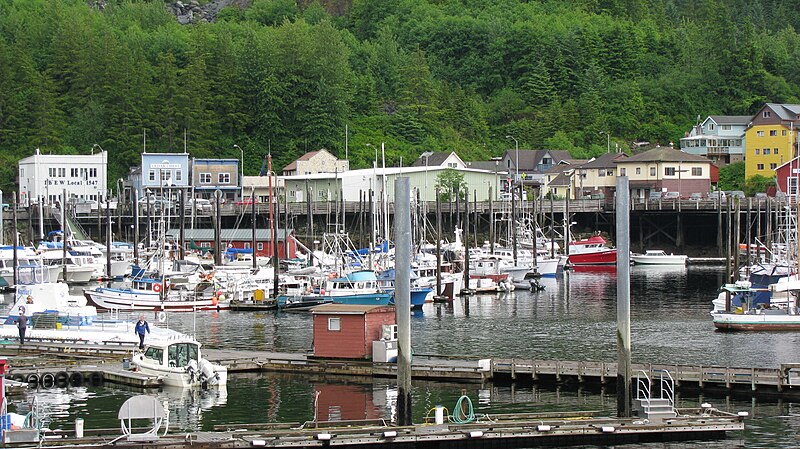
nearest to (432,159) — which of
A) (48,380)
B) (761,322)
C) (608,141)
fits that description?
(608,141)

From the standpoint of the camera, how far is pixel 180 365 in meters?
46.4

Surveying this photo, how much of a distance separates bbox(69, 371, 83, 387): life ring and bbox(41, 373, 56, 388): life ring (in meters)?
0.60

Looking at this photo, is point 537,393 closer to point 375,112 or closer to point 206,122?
point 206,122

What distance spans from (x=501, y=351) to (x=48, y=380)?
20.7 meters

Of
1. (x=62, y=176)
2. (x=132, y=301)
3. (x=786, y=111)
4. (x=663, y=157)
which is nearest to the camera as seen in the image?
(x=132, y=301)

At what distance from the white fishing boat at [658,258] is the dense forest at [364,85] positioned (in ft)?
124

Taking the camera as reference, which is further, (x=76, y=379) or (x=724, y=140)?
(x=724, y=140)

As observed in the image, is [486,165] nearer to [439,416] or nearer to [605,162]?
[605,162]

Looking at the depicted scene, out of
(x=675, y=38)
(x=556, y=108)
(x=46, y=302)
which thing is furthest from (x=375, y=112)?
(x=46, y=302)

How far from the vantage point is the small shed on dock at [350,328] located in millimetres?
49844

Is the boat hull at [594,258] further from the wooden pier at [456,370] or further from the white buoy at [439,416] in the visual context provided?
the white buoy at [439,416]

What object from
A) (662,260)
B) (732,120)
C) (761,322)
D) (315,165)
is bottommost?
(761,322)

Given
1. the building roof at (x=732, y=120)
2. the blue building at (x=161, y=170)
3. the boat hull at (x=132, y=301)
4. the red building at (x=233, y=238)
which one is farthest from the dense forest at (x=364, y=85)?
the boat hull at (x=132, y=301)

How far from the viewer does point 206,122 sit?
149 m
